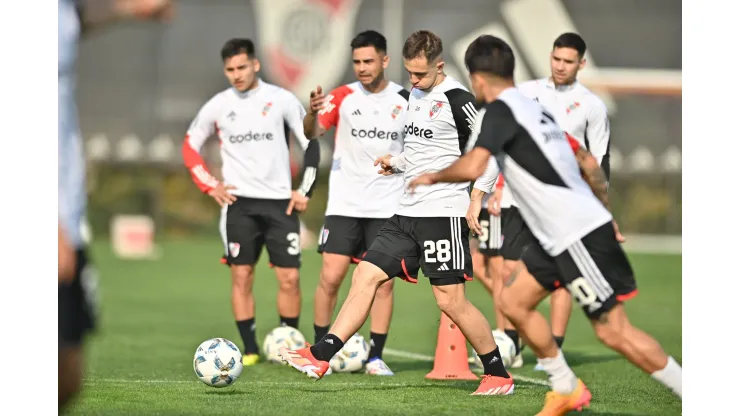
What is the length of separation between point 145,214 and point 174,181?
1.07m

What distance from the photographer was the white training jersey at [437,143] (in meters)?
7.82

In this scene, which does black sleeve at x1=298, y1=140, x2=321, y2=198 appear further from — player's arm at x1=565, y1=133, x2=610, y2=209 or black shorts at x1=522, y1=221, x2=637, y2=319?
black shorts at x1=522, y1=221, x2=637, y2=319

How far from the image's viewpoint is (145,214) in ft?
98.0

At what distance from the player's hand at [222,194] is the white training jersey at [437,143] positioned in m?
2.20

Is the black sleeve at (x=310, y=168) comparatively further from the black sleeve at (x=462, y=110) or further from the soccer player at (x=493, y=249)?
the black sleeve at (x=462, y=110)

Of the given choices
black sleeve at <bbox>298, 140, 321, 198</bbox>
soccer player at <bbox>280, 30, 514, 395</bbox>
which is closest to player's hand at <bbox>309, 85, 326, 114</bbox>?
soccer player at <bbox>280, 30, 514, 395</bbox>

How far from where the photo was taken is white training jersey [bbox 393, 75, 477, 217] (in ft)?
25.7

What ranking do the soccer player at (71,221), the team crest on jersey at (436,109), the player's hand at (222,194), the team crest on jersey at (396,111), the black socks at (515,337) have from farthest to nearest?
the player's hand at (222,194)
the black socks at (515,337)
the team crest on jersey at (396,111)
the team crest on jersey at (436,109)
the soccer player at (71,221)

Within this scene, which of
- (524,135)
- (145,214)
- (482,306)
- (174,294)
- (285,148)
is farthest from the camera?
(145,214)

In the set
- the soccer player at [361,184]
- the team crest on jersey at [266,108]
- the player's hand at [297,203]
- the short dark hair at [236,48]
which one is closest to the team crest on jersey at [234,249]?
the player's hand at [297,203]

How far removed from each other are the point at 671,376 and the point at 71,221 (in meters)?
3.09
